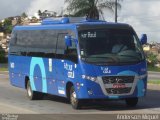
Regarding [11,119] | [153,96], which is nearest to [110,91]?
[11,119]

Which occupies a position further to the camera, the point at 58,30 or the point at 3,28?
the point at 3,28

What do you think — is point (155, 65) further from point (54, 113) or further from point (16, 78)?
point (54, 113)

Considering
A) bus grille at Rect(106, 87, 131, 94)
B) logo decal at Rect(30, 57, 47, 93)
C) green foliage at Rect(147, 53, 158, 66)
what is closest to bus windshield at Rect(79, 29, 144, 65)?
bus grille at Rect(106, 87, 131, 94)

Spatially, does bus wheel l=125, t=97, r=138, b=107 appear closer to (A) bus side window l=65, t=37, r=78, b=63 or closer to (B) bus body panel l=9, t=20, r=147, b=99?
(B) bus body panel l=9, t=20, r=147, b=99

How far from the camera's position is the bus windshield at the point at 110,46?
17.0m

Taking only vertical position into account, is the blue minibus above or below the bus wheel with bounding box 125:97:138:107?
above

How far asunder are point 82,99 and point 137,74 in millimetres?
1775

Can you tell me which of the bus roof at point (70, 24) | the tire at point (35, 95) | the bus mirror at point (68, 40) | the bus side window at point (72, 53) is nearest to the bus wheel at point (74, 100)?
the bus side window at point (72, 53)

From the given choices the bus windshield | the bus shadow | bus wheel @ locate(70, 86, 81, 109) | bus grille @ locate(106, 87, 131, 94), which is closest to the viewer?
bus grille @ locate(106, 87, 131, 94)

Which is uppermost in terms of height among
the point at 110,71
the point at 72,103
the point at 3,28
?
the point at 110,71

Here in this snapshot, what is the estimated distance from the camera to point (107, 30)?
58.0 feet

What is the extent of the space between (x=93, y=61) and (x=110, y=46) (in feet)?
2.62

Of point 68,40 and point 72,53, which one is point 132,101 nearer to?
point 72,53

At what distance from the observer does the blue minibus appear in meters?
16.8
